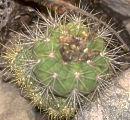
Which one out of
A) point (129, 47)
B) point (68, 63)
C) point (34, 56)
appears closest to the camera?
point (68, 63)

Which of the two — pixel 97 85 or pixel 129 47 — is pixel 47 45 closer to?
pixel 97 85

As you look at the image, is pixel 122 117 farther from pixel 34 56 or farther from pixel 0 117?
pixel 0 117

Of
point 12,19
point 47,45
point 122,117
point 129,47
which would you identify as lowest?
point 122,117

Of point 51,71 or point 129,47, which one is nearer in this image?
point 51,71

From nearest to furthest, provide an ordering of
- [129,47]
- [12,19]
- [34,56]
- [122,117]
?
1. [34,56]
2. [122,117]
3. [129,47]
4. [12,19]

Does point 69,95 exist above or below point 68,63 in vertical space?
below

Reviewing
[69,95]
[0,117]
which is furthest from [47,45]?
[0,117]
